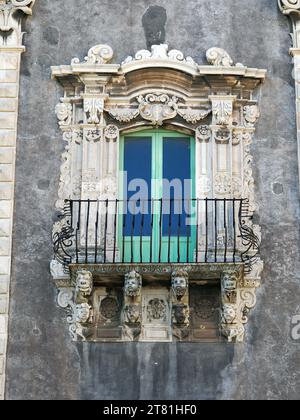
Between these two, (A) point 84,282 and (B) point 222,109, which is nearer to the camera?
(A) point 84,282

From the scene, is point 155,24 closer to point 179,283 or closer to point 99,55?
point 99,55

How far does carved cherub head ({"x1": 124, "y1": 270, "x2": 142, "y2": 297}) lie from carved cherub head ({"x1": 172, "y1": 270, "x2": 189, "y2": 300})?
455 mm

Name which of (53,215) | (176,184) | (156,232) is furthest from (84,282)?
(176,184)

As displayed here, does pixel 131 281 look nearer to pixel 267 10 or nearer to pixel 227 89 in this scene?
pixel 227 89

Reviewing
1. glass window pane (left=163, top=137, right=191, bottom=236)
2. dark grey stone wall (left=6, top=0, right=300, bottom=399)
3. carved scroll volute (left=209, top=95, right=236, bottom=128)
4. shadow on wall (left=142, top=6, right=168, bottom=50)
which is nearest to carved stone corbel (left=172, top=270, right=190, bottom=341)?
dark grey stone wall (left=6, top=0, right=300, bottom=399)

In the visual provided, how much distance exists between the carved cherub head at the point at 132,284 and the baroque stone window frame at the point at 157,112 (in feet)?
4.44

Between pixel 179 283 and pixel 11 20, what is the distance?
4740 mm

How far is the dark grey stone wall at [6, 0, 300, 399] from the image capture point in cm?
1510

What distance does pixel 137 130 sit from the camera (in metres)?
16.6

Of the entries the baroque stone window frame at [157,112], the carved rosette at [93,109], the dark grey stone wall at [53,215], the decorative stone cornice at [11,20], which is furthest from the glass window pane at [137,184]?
the decorative stone cornice at [11,20]

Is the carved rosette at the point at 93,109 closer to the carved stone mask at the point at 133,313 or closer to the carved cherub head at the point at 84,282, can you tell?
the carved cherub head at the point at 84,282

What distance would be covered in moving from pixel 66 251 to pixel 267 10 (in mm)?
4702

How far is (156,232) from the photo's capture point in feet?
52.7

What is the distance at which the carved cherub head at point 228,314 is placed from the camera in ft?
50.0
